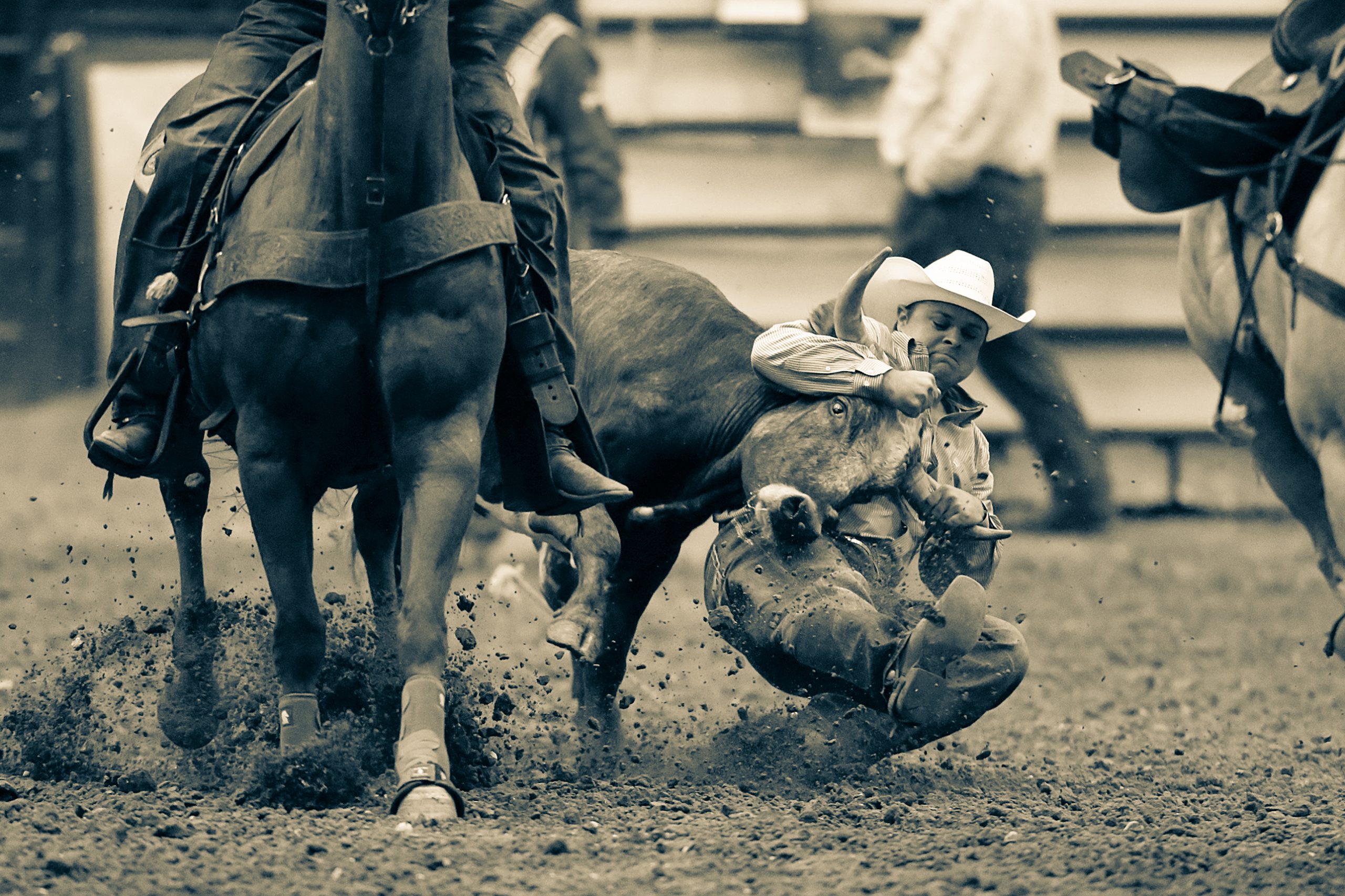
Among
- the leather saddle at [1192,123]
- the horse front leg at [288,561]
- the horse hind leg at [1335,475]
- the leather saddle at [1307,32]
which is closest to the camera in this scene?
the horse front leg at [288,561]

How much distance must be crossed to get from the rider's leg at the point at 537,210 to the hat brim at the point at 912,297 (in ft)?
3.17

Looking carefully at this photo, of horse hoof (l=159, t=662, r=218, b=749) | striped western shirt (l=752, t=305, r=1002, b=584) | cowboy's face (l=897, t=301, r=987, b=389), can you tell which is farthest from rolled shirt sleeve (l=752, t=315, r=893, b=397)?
horse hoof (l=159, t=662, r=218, b=749)

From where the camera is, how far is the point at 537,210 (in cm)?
498

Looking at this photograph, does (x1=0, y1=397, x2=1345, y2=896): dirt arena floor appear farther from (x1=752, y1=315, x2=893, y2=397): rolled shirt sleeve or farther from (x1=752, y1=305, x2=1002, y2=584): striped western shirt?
(x1=752, y1=315, x2=893, y2=397): rolled shirt sleeve

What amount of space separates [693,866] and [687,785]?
110 centimetres

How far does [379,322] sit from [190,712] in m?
1.53

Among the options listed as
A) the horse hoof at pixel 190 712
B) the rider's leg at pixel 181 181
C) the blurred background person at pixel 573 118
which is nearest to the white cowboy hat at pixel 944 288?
the rider's leg at pixel 181 181

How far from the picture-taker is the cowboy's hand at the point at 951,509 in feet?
17.3

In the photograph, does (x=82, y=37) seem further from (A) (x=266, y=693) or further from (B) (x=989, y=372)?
(A) (x=266, y=693)

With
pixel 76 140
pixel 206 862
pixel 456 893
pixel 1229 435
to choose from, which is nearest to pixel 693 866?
pixel 456 893

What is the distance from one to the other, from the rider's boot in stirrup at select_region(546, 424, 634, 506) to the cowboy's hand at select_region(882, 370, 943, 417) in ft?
2.41

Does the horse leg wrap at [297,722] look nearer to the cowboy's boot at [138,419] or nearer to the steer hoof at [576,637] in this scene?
the steer hoof at [576,637]

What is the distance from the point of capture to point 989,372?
9.19m

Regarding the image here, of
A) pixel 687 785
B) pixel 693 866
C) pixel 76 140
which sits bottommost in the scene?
pixel 76 140
